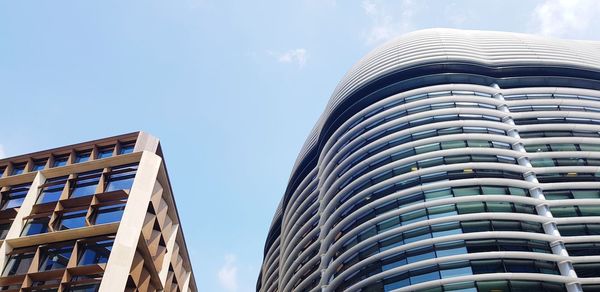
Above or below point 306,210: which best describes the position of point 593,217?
below

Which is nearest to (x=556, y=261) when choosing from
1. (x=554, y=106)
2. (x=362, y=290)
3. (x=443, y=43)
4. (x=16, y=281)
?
(x=362, y=290)

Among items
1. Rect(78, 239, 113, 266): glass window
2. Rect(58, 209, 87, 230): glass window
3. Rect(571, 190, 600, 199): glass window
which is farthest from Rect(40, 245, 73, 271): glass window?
Rect(571, 190, 600, 199): glass window

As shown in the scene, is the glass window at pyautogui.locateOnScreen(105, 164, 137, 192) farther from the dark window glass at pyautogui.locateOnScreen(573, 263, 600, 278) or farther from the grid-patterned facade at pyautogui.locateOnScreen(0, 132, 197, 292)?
the dark window glass at pyautogui.locateOnScreen(573, 263, 600, 278)

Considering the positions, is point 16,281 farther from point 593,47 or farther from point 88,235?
point 593,47

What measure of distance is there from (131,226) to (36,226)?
7738mm

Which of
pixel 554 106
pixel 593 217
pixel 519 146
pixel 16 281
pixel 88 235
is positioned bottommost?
pixel 16 281

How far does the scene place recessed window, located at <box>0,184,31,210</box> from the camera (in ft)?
118

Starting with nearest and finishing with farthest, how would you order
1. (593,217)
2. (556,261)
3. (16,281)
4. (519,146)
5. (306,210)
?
(16,281) < (556,261) < (593,217) < (519,146) < (306,210)

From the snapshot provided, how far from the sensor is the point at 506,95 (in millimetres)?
49656

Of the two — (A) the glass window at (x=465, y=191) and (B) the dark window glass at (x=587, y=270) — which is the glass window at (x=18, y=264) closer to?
(A) the glass window at (x=465, y=191)

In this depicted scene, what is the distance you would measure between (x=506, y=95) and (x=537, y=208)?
1424 cm

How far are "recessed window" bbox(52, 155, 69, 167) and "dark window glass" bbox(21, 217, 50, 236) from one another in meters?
5.26

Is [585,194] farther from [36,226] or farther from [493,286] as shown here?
[36,226]

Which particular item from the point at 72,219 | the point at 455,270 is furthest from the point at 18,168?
the point at 455,270
